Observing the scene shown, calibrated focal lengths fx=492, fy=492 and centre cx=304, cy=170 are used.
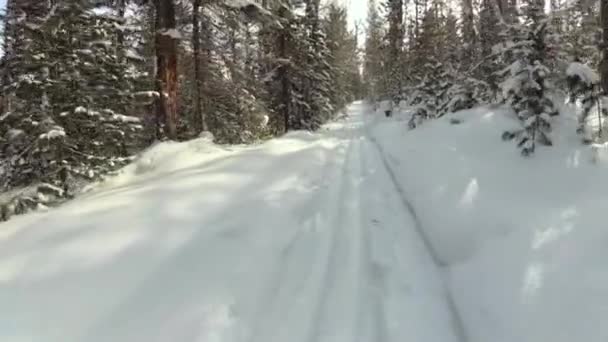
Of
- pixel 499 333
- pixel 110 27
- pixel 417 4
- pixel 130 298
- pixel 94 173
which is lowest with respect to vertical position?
pixel 499 333

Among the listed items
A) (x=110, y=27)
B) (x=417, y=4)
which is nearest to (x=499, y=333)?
(x=110, y=27)

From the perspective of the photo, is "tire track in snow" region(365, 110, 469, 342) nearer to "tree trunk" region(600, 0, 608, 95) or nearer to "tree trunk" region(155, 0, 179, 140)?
"tree trunk" region(600, 0, 608, 95)

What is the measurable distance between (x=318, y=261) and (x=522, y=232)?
2227mm

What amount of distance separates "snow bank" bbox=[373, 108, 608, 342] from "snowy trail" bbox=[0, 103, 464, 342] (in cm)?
34

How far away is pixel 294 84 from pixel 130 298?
925 inches

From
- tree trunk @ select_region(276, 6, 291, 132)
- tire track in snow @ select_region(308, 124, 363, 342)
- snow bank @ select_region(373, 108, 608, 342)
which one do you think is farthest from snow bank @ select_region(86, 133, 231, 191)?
tree trunk @ select_region(276, 6, 291, 132)

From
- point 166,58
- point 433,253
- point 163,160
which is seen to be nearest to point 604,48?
point 433,253

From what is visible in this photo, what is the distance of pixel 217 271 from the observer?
4773 millimetres

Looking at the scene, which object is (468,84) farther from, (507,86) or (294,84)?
(294,84)

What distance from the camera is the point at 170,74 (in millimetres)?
10844

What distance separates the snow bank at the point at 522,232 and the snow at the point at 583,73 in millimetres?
1004

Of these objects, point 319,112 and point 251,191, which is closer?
point 251,191

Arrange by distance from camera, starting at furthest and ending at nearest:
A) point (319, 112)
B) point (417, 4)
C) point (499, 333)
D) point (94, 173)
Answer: point (417, 4) → point (319, 112) → point (94, 173) → point (499, 333)

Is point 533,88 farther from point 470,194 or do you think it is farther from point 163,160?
point 163,160
